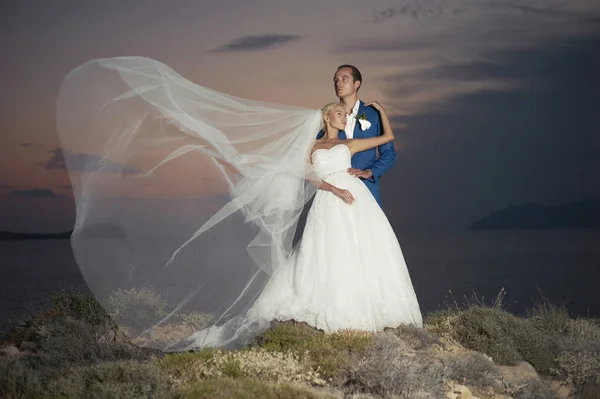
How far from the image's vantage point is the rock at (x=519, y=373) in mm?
8031

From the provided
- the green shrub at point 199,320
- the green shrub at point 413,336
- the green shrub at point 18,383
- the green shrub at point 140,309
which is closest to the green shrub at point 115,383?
the green shrub at point 18,383

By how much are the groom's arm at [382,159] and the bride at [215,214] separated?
200 millimetres

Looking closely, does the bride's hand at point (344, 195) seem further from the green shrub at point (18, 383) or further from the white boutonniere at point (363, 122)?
the green shrub at point (18, 383)

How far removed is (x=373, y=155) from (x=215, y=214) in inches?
78.8

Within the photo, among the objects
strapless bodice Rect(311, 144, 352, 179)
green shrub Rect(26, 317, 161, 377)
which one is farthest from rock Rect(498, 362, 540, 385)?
green shrub Rect(26, 317, 161, 377)

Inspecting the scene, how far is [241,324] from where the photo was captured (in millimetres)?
8375

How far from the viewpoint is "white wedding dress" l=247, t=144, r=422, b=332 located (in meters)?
8.38

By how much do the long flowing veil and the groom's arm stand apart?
74 cm

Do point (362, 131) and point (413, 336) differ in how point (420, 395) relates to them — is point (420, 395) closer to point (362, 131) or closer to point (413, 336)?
point (413, 336)

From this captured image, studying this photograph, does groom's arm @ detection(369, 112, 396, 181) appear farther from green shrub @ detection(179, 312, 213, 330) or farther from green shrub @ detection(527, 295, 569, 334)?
green shrub @ detection(527, 295, 569, 334)

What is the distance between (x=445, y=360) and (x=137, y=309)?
3.08 metres

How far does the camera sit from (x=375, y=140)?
8.83 meters

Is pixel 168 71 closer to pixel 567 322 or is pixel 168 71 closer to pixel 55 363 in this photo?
pixel 55 363

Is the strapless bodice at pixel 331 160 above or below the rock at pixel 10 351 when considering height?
above
